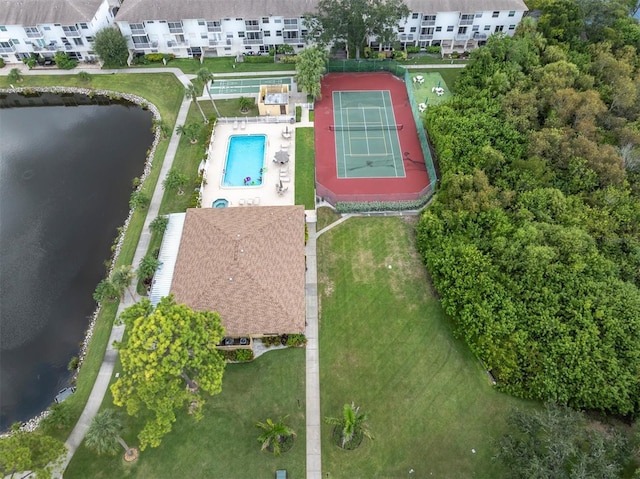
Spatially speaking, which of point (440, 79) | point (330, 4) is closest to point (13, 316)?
point (330, 4)

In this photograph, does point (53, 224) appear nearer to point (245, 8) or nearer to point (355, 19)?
point (245, 8)

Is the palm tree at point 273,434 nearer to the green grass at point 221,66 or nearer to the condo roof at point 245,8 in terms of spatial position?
the green grass at point 221,66

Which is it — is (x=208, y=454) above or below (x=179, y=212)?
below

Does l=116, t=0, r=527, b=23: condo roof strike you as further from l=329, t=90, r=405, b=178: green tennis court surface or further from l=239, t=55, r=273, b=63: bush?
l=329, t=90, r=405, b=178: green tennis court surface

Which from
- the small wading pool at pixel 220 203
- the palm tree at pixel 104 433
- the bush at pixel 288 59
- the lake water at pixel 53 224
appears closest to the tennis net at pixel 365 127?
the bush at pixel 288 59

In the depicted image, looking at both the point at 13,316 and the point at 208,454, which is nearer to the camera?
the point at 208,454

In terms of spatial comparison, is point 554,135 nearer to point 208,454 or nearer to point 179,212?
point 179,212
